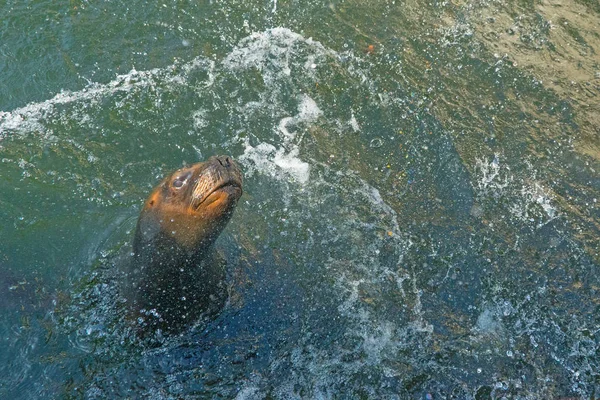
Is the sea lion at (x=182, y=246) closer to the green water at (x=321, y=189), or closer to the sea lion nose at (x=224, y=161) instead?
the sea lion nose at (x=224, y=161)

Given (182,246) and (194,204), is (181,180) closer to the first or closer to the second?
(194,204)

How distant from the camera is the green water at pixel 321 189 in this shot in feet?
19.2

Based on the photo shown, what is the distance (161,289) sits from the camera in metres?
5.61

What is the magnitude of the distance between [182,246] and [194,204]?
1.28ft

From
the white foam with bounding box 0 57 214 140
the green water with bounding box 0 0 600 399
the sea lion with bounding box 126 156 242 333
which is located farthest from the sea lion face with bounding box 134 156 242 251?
the white foam with bounding box 0 57 214 140

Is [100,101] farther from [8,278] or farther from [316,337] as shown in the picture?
[316,337]

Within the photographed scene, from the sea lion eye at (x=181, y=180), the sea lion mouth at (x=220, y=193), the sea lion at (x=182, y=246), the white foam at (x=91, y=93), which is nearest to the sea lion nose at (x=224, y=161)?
the sea lion at (x=182, y=246)

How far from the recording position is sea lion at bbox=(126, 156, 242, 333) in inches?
202

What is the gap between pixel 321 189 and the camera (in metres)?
7.17

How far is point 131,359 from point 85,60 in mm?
3796

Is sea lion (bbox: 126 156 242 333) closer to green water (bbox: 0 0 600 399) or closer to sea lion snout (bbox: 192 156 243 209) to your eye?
sea lion snout (bbox: 192 156 243 209)

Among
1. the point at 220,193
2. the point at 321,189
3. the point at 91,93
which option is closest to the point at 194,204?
the point at 220,193

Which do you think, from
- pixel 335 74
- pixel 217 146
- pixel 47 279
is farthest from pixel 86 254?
pixel 335 74

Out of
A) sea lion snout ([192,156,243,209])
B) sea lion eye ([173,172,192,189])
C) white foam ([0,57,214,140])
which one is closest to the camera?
sea lion snout ([192,156,243,209])
